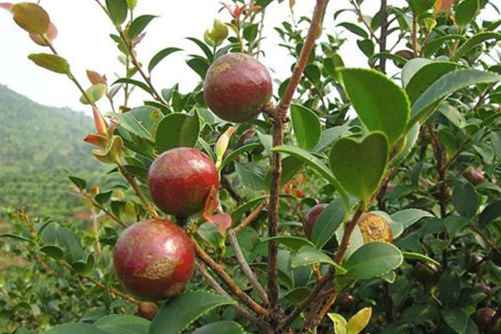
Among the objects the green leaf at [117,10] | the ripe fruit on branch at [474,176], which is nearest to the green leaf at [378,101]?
the green leaf at [117,10]

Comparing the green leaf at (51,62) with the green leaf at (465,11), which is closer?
the green leaf at (51,62)

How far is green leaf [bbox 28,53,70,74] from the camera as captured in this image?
894mm

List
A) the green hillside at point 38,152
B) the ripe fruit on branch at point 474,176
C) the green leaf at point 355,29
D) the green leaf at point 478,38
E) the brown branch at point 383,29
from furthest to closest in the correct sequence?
1. the green hillside at point 38,152
2. the green leaf at point 355,29
3. the brown branch at point 383,29
4. the ripe fruit on branch at point 474,176
5. the green leaf at point 478,38

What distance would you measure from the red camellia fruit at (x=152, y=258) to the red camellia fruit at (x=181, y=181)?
0.03 metres

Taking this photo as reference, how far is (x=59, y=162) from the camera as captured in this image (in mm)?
32281

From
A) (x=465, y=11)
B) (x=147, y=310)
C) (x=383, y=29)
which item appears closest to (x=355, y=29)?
(x=383, y=29)

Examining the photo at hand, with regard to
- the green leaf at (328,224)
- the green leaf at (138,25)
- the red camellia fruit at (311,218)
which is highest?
the green leaf at (138,25)

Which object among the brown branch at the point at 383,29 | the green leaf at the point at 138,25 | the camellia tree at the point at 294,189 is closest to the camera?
the camellia tree at the point at 294,189

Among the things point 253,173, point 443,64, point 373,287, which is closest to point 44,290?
point 373,287

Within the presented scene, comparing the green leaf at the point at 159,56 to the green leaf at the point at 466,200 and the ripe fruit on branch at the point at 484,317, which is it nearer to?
the green leaf at the point at 466,200

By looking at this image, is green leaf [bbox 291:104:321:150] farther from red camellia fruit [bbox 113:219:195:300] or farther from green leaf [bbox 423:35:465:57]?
green leaf [bbox 423:35:465:57]

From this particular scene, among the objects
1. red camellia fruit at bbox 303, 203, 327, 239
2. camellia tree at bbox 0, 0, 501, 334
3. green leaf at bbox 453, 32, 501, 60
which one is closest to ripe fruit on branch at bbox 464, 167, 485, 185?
camellia tree at bbox 0, 0, 501, 334

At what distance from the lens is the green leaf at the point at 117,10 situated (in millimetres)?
1177

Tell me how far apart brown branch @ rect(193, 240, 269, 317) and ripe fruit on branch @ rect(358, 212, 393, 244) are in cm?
19
